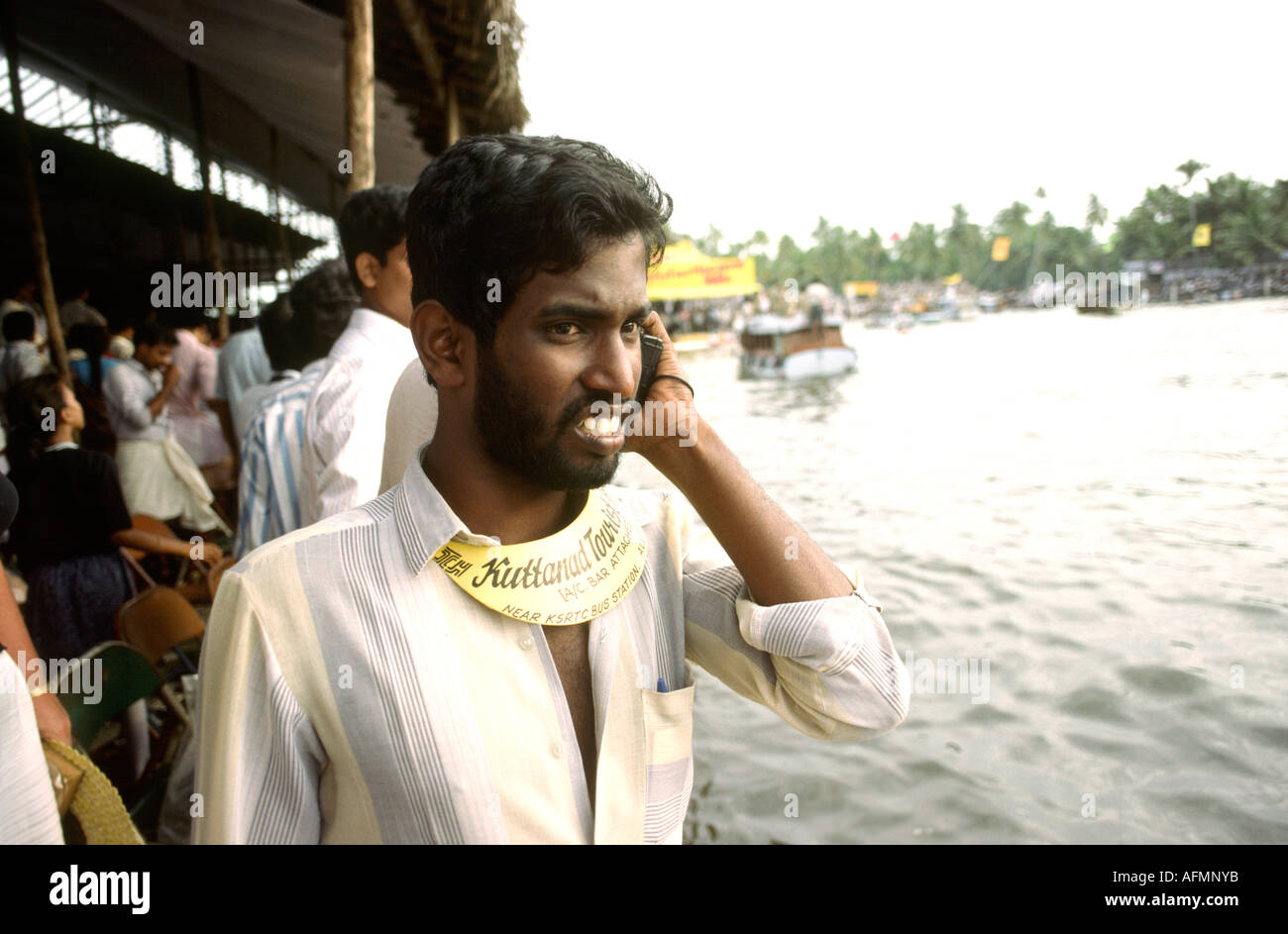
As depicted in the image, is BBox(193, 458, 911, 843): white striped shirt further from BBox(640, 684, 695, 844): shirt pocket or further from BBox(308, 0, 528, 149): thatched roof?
BBox(308, 0, 528, 149): thatched roof

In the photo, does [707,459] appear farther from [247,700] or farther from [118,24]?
[118,24]

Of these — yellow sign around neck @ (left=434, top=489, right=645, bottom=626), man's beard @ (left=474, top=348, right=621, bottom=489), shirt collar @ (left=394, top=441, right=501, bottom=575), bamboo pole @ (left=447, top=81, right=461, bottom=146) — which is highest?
bamboo pole @ (left=447, top=81, right=461, bottom=146)

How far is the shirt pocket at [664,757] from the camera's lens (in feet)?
4.29

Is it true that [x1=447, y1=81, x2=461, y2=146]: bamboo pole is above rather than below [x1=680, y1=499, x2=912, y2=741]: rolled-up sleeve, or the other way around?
above

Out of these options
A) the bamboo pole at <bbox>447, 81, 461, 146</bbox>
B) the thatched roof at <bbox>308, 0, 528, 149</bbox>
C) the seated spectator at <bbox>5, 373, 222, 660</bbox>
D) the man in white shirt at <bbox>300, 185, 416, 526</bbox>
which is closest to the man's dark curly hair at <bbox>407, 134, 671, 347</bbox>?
the man in white shirt at <bbox>300, 185, 416, 526</bbox>

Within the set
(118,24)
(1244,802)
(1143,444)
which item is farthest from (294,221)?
(1244,802)

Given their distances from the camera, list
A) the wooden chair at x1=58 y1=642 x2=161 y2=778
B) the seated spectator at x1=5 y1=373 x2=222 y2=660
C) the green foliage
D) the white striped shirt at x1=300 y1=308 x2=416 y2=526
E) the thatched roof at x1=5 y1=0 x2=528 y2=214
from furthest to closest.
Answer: the green foliage → the thatched roof at x1=5 y1=0 x2=528 y2=214 → the seated spectator at x1=5 y1=373 x2=222 y2=660 → the wooden chair at x1=58 y1=642 x2=161 y2=778 → the white striped shirt at x1=300 y1=308 x2=416 y2=526

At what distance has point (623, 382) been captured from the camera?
4.09ft

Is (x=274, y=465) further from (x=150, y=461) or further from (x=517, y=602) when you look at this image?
(x=150, y=461)

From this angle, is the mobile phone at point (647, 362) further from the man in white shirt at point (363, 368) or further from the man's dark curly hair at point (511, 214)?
the man in white shirt at point (363, 368)

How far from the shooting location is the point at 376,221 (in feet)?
8.45

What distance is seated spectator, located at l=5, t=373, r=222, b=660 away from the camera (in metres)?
→ 3.59
